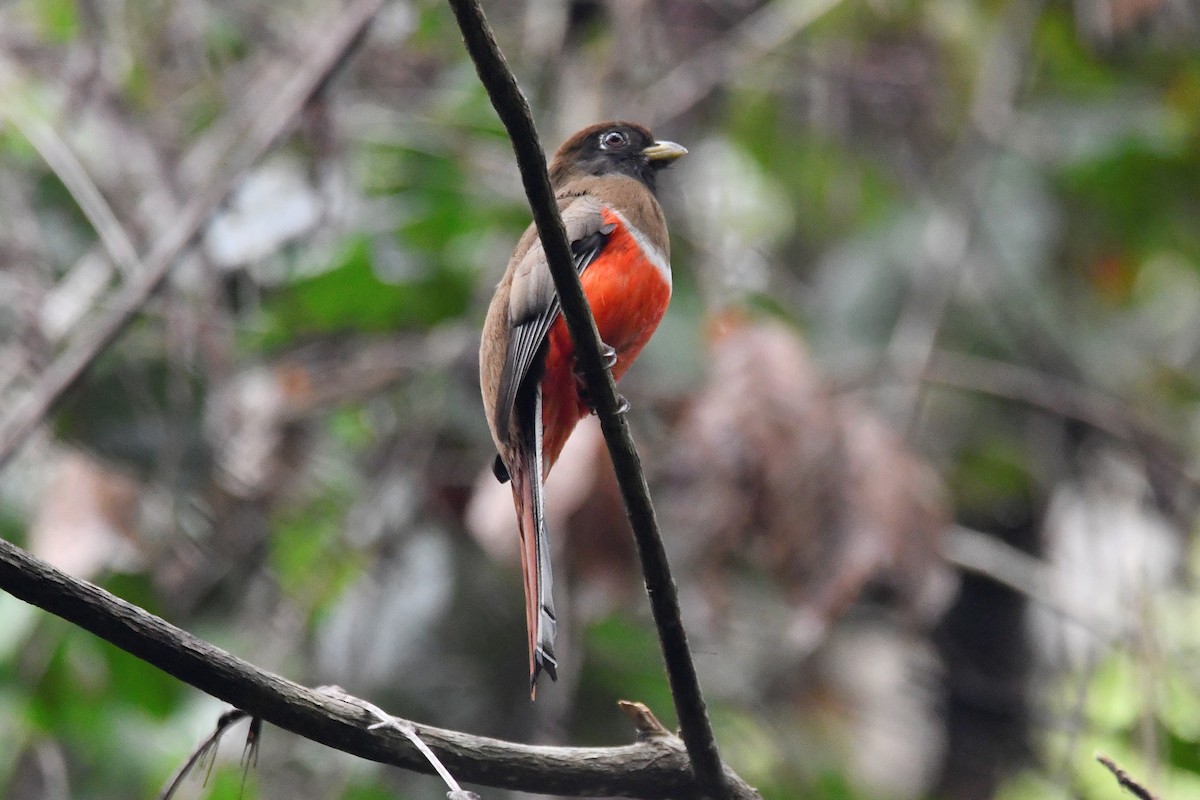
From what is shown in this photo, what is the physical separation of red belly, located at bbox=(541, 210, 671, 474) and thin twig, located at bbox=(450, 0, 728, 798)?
729mm

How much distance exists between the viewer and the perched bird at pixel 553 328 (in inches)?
A: 103

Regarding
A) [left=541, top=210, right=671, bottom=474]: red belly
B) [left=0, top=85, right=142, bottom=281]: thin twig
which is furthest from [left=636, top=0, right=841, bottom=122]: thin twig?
[left=541, top=210, right=671, bottom=474]: red belly

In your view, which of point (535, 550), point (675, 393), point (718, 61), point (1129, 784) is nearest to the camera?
point (1129, 784)

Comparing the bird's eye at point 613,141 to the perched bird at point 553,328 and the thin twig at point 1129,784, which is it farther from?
the thin twig at point 1129,784

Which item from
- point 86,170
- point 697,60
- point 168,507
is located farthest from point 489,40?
point 697,60

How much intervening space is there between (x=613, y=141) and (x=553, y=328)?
3.31ft

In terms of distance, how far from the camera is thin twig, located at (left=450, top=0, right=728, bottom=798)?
69.8 inches

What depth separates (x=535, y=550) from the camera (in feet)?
7.78

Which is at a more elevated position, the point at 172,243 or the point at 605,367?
the point at 172,243

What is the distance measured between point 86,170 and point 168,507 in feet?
4.26

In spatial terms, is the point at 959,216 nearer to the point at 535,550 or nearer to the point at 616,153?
the point at 616,153

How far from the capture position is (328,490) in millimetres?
5668

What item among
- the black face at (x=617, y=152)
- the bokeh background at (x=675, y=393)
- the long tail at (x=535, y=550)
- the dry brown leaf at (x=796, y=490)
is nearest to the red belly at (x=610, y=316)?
the long tail at (x=535, y=550)

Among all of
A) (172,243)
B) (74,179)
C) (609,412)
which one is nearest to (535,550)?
(609,412)
